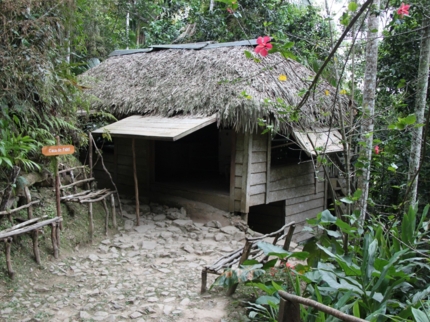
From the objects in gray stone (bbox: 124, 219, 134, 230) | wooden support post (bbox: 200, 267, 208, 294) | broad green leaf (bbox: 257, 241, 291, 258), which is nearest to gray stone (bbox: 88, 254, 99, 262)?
gray stone (bbox: 124, 219, 134, 230)

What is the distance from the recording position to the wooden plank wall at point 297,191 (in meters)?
7.76

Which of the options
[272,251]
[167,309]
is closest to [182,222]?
[167,309]

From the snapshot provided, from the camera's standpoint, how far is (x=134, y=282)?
4570mm

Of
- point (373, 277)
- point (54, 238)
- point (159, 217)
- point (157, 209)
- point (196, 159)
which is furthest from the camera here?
point (196, 159)

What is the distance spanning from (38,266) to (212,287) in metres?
2.10

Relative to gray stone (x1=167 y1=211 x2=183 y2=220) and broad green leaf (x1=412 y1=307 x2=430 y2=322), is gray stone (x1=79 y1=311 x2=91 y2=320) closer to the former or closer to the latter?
broad green leaf (x1=412 y1=307 x2=430 y2=322)

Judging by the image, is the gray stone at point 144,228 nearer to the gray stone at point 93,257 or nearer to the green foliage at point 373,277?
the gray stone at point 93,257

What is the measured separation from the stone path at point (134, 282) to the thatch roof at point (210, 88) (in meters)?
2.06

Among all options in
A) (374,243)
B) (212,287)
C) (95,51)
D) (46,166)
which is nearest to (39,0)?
(46,166)

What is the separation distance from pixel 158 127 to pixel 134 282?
2703 millimetres

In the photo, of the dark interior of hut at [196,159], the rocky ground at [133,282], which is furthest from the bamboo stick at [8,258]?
the dark interior of hut at [196,159]

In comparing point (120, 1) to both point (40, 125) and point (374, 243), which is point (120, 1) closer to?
point (40, 125)

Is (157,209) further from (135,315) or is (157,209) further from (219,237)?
(135,315)

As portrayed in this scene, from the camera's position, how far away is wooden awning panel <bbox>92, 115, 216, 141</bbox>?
5.85m
